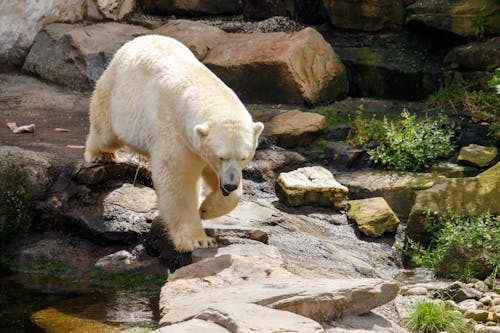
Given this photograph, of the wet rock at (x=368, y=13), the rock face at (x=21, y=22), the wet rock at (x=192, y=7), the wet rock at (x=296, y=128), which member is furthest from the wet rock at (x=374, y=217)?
the wet rock at (x=192, y=7)

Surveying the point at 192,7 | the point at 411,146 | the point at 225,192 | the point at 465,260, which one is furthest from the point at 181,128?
the point at 192,7

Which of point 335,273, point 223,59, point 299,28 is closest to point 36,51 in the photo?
point 223,59

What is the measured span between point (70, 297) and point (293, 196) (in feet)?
9.68

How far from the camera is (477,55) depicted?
11891mm

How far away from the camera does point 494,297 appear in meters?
7.46

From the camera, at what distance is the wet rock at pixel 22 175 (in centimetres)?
828

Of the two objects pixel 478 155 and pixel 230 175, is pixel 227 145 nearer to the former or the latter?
pixel 230 175

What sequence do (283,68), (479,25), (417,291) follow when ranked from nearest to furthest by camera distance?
(417,291)
(283,68)
(479,25)

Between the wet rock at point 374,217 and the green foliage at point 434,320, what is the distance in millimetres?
2231

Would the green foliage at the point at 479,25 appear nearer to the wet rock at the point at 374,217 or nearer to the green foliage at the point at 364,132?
the green foliage at the point at 364,132

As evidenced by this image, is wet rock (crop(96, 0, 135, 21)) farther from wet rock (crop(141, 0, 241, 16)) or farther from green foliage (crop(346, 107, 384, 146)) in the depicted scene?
green foliage (crop(346, 107, 384, 146))

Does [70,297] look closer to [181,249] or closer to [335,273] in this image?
[181,249]

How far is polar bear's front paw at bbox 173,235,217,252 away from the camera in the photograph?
702 cm

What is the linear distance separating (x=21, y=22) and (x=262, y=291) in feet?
27.9
